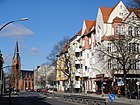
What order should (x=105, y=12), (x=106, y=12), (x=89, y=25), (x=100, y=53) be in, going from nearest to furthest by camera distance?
(x=100, y=53) < (x=105, y=12) < (x=106, y=12) < (x=89, y=25)

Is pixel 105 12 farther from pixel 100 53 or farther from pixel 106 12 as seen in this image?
pixel 100 53

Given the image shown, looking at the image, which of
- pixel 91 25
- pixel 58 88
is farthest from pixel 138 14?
pixel 58 88

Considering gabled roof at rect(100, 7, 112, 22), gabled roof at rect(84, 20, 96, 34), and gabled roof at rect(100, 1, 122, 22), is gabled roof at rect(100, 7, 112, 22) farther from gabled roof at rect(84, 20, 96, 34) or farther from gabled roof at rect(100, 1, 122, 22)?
gabled roof at rect(84, 20, 96, 34)

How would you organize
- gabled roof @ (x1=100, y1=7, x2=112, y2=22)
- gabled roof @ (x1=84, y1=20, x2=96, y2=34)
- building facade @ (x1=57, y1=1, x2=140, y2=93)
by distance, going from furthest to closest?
gabled roof @ (x1=84, y1=20, x2=96, y2=34)
gabled roof @ (x1=100, y1=7, x2=112, y2=22)
building facade @ (x1=57, y1=1, x2=140, y2=93)

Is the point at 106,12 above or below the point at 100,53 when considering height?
above

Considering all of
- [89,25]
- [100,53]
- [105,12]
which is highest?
[105,12]

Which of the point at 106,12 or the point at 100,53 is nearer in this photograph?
the point at 100,53

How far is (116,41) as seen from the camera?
58.6 metres

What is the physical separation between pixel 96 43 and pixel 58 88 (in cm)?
5541

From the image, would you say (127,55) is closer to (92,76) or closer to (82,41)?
(92,76)

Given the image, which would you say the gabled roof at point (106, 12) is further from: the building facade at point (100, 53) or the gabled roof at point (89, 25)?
the gabled roof at point (89, 25)

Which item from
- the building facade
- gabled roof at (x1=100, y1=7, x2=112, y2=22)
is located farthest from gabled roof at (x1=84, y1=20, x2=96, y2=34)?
gabled roof at (x1=100, y1=7, x2=112, y2=22)

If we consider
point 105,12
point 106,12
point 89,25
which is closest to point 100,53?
point 105,12

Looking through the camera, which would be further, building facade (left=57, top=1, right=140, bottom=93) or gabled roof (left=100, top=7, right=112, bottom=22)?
gabled roof (left=100, top=7, right=112, bottom=22)
